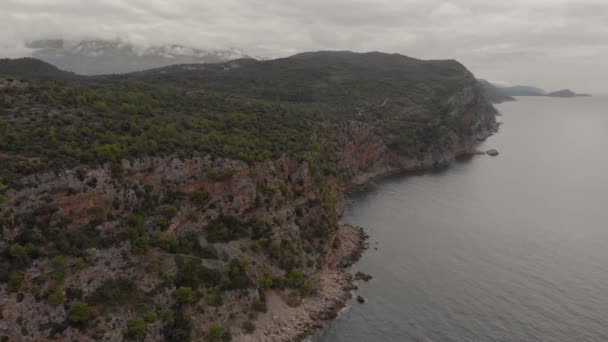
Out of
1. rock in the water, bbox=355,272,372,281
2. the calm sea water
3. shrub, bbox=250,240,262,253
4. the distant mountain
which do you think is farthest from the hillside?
the distant mountain

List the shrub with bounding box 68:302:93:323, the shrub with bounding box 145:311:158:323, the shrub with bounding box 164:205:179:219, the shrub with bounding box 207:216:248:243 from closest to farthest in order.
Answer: the shrub with bounding box 68:302:93:323 → the shrub with bounding box 145:311:158:323 → the shrub with bounding box 164:205:179:219 → the shrub with bounding box 207:216:248:243

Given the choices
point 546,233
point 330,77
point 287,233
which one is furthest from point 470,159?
point 287,233

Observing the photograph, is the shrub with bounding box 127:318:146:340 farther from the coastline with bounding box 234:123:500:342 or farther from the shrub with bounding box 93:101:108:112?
the shrub with bounding box 93:101:108:112

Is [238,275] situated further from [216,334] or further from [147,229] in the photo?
[147,229]

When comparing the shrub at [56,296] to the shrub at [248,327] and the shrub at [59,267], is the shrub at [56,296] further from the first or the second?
the shrub at [248,327]

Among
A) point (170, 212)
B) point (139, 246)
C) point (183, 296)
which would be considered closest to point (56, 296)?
point (139, 246)

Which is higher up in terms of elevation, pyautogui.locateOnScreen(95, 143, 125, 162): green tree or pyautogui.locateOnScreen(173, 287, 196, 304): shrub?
pyautogui.locateOnScreen(95, 143, 125, 162): green tree
